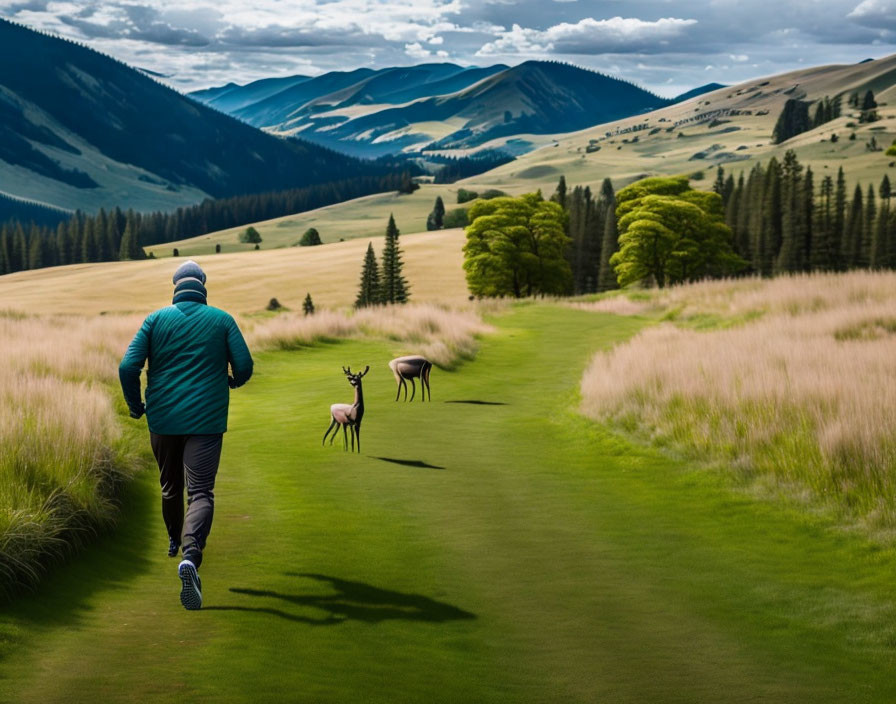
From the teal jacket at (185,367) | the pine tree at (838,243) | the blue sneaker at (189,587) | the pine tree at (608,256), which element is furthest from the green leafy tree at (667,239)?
the blue sneaker at (189,587)

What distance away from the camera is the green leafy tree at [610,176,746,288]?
7981 cm

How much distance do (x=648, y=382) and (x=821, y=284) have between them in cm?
2004

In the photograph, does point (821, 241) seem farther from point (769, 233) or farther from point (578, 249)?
point (578, 249)

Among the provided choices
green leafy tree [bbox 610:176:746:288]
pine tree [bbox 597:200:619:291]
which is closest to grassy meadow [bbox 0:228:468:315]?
pine tree [bbox 597:200:619:291]

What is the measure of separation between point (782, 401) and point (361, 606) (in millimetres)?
8390

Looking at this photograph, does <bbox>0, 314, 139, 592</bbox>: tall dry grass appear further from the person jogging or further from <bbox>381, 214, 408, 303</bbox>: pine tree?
<bbox>381, 214, 408, 303</bbox>: pine tree

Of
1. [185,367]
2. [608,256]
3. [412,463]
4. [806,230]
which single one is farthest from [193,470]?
[806,230]

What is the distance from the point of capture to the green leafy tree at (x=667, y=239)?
79.8 meters

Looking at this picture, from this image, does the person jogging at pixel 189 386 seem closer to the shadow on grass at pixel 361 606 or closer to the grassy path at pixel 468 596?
the shadow on grass at pixel 361 606

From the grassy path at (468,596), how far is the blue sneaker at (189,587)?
0.45 feet

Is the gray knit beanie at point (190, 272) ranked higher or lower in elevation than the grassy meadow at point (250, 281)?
higher

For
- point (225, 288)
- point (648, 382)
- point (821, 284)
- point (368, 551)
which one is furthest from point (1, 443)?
point (225, 288)

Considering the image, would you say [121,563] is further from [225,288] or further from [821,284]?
[225,288]

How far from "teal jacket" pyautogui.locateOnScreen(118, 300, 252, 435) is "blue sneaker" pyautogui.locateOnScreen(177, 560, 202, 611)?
115cm
